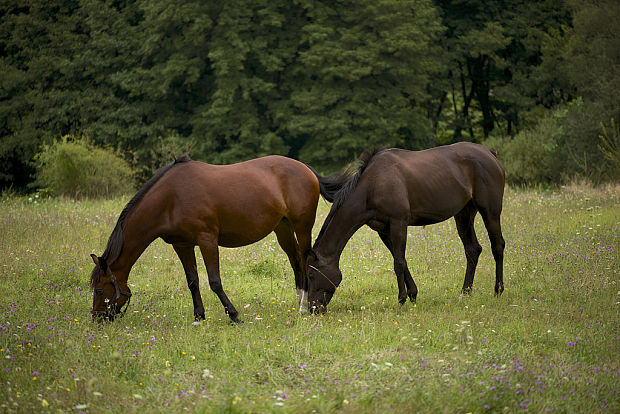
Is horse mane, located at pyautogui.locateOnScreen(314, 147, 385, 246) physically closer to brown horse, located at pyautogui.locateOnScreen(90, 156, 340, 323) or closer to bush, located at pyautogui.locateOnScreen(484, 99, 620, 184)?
brown horse, located at pyautogui.locateOnScreen(90, 156, 340, 323)

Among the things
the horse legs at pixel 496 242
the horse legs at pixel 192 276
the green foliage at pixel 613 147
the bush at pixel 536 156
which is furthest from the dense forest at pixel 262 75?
the horse legs at pixel 192 276

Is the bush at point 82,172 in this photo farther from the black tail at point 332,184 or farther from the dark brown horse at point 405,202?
the dark brown horse at point 405,202

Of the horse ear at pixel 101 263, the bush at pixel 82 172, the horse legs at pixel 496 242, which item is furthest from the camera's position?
the bush at pixel 82 172

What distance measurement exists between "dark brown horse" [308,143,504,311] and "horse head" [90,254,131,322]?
7.68 feet

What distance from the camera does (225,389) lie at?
4828 mm

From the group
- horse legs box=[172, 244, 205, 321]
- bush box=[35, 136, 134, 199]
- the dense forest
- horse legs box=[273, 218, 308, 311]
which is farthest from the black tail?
the dense forest

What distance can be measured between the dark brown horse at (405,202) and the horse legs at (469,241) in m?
0.01

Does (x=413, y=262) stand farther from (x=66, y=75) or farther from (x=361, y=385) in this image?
(x=66, y=75)

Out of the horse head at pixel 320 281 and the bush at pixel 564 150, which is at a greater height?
the horse head at pixel 320 281

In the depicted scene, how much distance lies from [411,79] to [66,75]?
17533mm

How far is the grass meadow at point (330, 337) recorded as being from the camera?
4.76m

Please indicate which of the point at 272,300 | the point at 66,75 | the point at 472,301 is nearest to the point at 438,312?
the point at 472,301

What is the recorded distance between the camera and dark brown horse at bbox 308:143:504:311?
7625mm

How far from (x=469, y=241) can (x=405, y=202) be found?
1568mm
